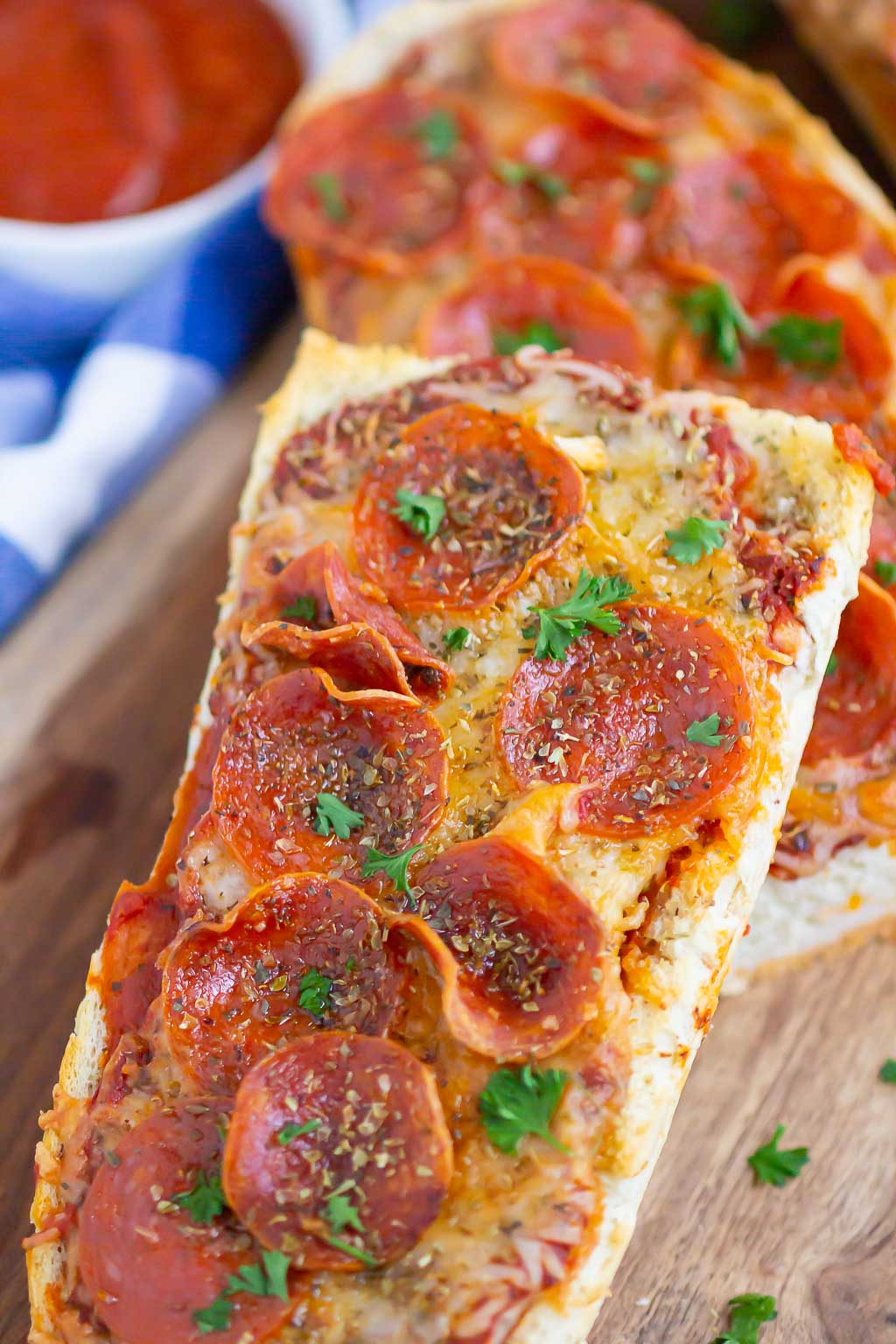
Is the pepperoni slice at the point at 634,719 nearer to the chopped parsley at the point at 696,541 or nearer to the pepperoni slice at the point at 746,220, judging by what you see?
the chopped parsley at the point at 696,541

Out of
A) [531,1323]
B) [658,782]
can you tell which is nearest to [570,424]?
[658,782]

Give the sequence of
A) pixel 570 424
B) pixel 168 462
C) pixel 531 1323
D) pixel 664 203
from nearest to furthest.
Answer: pixel 531 1323, pixel 570 424, pixel 664 203, pixel 168 462

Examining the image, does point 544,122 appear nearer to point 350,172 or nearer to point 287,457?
point 350,172

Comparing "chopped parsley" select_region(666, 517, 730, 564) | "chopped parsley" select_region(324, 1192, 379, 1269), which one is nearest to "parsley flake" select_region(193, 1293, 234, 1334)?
"chopped parsley" select_region(324, 1192, 379, 1269)

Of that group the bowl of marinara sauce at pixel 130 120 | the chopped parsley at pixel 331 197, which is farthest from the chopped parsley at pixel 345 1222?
the bowl of marinara sauce at pixel 130 120

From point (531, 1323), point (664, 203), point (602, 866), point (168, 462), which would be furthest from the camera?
point (168, 462)
